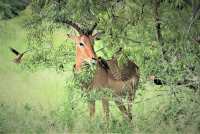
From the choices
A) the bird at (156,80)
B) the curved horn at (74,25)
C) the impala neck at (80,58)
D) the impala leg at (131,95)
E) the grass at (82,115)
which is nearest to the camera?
the grass at (82,115)

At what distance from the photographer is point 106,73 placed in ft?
40.4

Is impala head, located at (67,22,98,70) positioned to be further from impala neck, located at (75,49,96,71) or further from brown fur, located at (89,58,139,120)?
brown fur, located at (89,58,139,120)

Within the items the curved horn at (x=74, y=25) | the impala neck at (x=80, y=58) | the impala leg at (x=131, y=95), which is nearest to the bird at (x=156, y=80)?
the impala leg at (x=131, y=95)

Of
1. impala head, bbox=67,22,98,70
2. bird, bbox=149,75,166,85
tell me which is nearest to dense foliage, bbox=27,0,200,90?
bird, bbox=149,75,166,85

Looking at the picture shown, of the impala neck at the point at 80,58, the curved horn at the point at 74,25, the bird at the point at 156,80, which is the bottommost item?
the bird at the point at 156,80

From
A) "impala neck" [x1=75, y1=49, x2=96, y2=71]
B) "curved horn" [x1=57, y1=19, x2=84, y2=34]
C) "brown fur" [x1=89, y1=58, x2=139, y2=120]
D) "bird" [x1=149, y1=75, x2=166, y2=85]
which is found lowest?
"bird" [x1=149, y1=75, x2=166, y2=85]

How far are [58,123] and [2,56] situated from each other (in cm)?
959

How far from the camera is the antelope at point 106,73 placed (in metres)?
11.6

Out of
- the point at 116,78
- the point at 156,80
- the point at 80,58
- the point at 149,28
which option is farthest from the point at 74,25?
the point at 156,80

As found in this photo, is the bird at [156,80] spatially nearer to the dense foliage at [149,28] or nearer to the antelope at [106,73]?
the dense foliage at [149,28]

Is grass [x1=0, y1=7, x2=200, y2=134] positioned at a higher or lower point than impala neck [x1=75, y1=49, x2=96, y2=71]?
lower

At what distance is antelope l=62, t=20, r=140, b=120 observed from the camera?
38.1 ft

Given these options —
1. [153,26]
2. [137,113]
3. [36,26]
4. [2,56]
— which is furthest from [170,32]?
[2,56]

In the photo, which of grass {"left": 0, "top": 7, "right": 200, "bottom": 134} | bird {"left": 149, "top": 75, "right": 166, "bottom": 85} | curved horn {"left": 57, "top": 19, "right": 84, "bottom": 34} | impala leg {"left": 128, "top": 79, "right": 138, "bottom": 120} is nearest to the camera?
grass {"left": 0, "top": 7, "right": 200, "bottom": 134}
